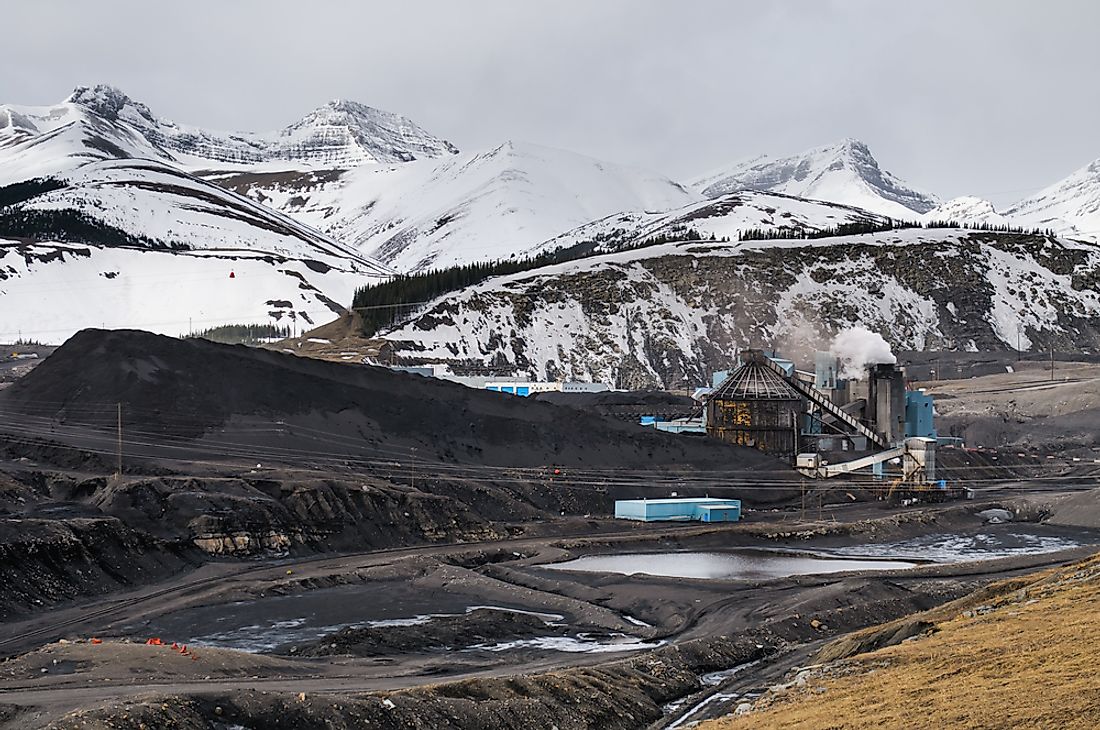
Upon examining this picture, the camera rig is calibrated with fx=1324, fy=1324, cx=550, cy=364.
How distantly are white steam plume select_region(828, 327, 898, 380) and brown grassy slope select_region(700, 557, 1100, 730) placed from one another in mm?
73229

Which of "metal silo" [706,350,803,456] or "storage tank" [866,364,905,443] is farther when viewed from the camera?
"storage tank" [866,364,905,443]

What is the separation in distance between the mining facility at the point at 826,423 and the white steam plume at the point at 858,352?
13.1ft

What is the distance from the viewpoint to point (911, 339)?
179 metres

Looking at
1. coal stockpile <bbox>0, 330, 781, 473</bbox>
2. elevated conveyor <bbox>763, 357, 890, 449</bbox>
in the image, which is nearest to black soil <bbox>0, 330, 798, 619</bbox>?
coal stockpile <bbox>0, 330, 781, 473</bbox>

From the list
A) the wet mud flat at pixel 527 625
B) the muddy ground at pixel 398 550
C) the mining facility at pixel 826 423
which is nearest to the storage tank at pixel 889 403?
the mining facility at pixel 826 423

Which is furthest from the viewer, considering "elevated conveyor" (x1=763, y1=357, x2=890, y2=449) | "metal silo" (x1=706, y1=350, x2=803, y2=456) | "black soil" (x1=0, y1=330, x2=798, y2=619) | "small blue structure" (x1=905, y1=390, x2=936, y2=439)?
"small blue structure" (x1=905, y1=390, x2=936, y2=439)

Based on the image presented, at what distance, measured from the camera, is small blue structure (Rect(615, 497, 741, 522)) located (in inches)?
3255

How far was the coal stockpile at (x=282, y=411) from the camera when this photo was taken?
79812mm

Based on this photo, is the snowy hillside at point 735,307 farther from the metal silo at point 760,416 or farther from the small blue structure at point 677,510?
the small blue structure at point 677,510

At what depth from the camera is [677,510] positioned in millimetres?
83938

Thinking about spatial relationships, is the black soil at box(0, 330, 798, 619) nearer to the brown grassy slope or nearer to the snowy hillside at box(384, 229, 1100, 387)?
the brown grassy slope

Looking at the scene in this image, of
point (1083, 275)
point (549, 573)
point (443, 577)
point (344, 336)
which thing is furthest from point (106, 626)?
point (1083, 275)

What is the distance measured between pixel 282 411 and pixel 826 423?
45.3m

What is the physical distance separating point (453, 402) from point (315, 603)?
37827mm
